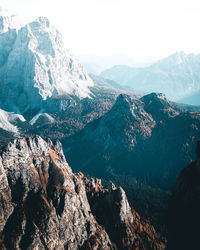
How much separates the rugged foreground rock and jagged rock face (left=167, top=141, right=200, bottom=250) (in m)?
26.1

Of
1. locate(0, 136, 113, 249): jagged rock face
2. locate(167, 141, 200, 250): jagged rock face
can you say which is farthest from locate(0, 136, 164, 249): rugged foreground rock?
locate(167, 141, 200, 250): jagged rock face

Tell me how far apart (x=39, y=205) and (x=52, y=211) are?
6.50 meters

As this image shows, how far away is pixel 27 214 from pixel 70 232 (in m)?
21.9

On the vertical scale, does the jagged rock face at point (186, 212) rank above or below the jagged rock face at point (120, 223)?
above

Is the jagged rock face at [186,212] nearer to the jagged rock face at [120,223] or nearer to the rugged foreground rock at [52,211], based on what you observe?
the jagged rock face at [120,223]

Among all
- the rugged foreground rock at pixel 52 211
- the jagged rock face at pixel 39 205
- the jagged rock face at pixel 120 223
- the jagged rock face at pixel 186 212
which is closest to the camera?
the jagged rock face at pixel 39 205

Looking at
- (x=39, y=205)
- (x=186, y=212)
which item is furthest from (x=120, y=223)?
(x=39, y=205)

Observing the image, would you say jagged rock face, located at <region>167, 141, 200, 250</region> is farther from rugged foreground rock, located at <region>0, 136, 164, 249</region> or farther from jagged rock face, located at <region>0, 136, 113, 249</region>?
jagged rock face, located at <region>0, 136, 113, 249</region>

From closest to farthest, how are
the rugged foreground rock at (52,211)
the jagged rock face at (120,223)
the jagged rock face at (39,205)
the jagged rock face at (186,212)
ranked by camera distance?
the jagged rock face at (39,205) < the rugged foreground rock at (52,211) < the jagged rock face at (186,212) < the jagged rock face at (120,223)

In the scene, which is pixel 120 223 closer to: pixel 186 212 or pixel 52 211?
pixel 186 212

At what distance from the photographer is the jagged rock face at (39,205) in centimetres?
8969

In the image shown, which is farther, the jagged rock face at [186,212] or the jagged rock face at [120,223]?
the jagged rock face at [120,223]

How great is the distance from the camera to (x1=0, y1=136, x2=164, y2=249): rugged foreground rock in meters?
90.6

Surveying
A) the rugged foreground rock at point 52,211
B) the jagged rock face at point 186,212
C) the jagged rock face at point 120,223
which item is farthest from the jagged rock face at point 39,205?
the jagged rock face at point 186,212
